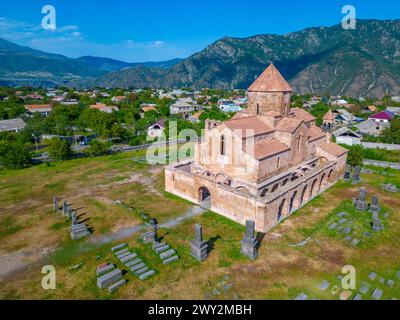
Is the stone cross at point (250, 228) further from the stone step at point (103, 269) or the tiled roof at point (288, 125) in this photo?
the tiled roof at point (288, 125)

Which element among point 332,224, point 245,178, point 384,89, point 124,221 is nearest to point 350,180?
point 332,224

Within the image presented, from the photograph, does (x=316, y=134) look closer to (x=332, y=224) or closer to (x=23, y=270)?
(x=332, y=224)

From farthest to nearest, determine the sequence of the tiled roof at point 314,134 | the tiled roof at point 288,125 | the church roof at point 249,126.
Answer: the tiled roof at point 314,134 < the tiled roof at point 288,125 < the church roof at point 249,126

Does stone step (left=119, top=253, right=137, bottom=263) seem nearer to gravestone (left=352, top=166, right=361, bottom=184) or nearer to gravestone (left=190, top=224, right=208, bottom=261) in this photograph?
gravestone (left=190, top=224, right=208, bottom=261)

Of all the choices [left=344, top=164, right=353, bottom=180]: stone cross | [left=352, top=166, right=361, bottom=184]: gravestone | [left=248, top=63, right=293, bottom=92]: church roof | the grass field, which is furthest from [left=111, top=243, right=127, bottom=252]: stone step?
[left=344, top=164, right=353, bottom=180]: stone cross

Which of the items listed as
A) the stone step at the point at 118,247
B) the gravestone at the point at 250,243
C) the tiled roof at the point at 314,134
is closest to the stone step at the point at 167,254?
the stone step at the point at 118,247

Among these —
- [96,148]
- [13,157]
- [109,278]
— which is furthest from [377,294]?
[13,157]
